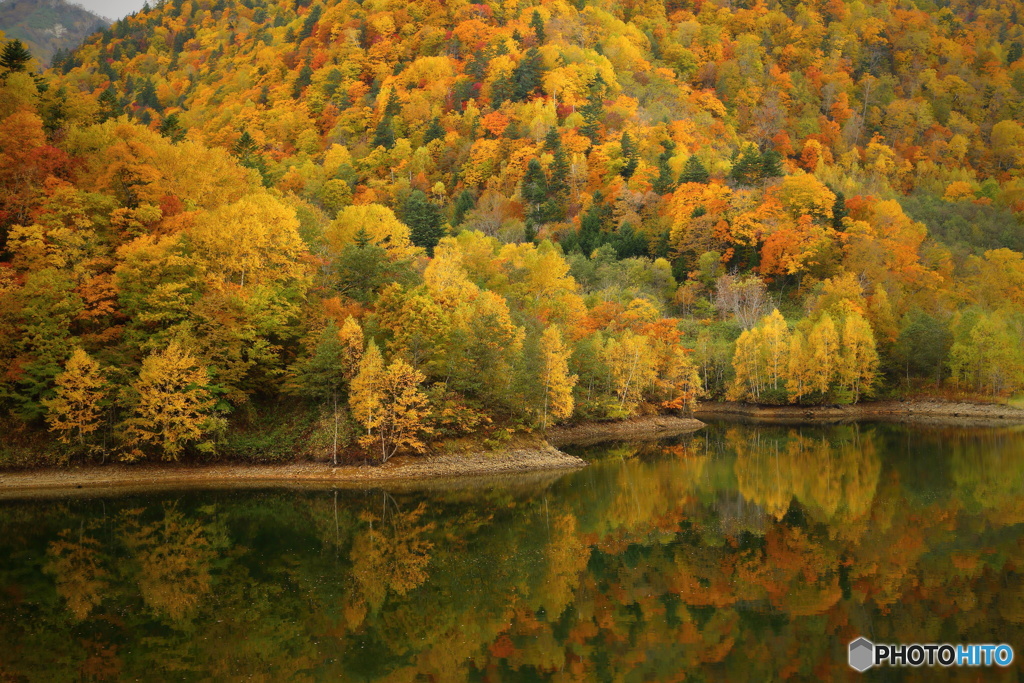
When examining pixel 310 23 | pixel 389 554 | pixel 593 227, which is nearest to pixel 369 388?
pixel 389 554

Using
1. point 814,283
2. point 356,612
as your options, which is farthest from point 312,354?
point 814,283

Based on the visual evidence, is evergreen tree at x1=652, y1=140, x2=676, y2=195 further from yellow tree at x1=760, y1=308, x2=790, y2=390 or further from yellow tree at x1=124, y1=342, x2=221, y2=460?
yellow tree at x1=124, y1=342, x2=221, y2=460

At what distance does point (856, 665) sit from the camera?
51.4ft

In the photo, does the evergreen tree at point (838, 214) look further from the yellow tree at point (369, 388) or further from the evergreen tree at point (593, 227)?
the yellow tree at point (369, 388)

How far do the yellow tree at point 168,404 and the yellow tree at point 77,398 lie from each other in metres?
1.88

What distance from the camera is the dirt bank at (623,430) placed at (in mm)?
55281

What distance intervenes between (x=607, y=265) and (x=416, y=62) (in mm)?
61092

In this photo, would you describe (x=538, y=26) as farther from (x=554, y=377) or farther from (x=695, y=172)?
(x=554, y=377)

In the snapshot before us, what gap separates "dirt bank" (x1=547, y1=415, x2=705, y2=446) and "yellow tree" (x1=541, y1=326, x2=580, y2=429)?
544 cm

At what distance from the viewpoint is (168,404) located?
38.3m

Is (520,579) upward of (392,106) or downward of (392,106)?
downward

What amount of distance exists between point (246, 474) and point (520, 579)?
908 inches

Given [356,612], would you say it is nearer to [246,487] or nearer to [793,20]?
[246,487]

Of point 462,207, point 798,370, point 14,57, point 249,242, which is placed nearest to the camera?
point 249,242
